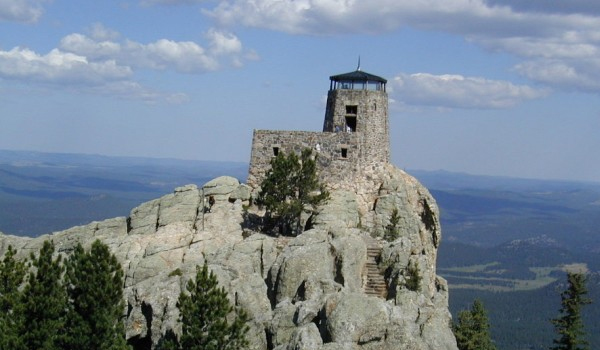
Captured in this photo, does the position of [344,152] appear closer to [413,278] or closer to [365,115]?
[365,115]

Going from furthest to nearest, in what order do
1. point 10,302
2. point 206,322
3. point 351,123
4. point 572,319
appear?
point 351,123, point 572,319, point 10,302, point 206,322

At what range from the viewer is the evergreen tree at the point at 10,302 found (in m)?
45.5

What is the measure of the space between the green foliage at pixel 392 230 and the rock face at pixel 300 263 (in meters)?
0.81

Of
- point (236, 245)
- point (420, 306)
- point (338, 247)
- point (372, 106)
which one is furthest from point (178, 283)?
point (372, 106)

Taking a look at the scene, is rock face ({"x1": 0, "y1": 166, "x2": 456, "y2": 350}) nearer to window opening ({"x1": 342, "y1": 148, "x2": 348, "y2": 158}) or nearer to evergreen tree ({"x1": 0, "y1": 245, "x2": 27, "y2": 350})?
window opening ({"x1": 342, "y1": 148, "x2": 348, "y2": 158})

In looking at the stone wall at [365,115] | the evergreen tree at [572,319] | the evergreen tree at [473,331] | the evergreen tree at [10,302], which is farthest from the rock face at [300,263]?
the evergreen tree at [572,319]

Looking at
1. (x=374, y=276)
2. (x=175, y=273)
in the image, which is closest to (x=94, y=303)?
(x=175, y=273)

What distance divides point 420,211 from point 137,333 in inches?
1342

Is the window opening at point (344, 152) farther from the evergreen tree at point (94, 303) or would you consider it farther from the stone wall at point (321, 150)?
the evergreen tree at point (94, 303)

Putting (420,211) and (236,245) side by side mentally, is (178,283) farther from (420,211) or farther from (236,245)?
(420,211)

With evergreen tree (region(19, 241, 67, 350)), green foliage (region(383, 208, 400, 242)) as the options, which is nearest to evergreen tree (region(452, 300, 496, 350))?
green foliage (region(383, 208, 400, 242))

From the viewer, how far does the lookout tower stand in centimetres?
7419

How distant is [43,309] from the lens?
47.9m

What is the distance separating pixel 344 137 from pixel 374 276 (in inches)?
687
